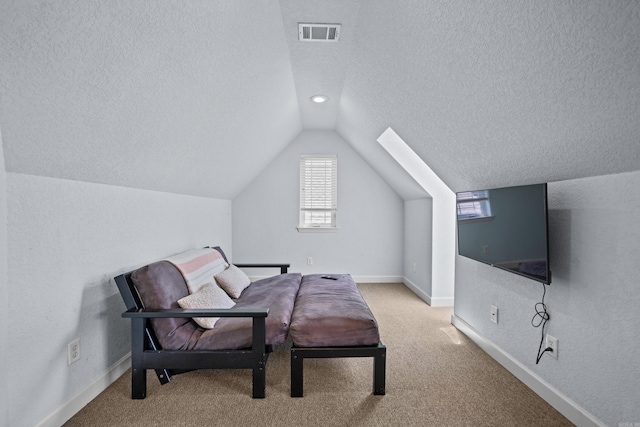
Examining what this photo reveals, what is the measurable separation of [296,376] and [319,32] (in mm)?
2433

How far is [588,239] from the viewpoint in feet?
5.71

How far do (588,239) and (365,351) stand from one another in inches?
56.5

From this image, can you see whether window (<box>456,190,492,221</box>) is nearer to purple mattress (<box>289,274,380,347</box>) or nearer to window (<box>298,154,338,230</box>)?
purple mattress (<box>289,274,380,347</box>)

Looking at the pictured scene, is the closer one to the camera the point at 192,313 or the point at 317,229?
the point at 192,313

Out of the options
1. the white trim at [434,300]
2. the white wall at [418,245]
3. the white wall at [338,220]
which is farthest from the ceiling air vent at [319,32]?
the white trim at [434,300]

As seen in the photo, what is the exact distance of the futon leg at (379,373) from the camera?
2.04 meters

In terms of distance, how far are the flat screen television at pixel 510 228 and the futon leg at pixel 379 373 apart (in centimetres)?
106

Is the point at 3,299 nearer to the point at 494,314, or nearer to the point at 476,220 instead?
the point at 476,220

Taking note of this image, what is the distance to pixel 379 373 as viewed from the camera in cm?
205

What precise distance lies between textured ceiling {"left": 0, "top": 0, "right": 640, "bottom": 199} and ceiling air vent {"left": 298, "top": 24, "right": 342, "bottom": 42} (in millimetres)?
54

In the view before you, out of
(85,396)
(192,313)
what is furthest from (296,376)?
(85,396)

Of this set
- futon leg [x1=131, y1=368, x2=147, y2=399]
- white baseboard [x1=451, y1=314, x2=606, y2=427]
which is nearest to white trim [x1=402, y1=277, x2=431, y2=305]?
white baseboard [x1=451, y1=314, x2=606, y2=427]

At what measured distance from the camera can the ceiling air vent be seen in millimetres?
2264

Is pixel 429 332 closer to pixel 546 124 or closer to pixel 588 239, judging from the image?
pixel 588 239
